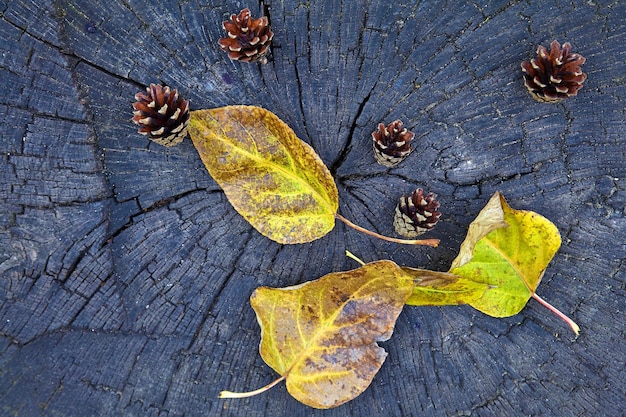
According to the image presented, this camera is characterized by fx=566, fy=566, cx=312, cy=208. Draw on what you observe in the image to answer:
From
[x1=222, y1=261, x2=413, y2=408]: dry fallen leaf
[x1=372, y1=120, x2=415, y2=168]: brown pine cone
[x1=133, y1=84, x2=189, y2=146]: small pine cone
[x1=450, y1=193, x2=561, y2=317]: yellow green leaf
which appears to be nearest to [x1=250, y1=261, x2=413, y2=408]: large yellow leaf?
[x1=222, y1=261, x2=413, y2=408]: dry fallen leaf

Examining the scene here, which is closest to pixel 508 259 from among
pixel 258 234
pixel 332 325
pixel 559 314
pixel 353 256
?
pixel 559 314

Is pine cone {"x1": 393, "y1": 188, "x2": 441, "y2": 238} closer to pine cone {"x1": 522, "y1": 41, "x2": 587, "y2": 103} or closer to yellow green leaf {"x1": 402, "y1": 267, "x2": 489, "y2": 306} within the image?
yellow green leaf {"x1": 402, "y1": 267, "x2": 489, "y2": 306}

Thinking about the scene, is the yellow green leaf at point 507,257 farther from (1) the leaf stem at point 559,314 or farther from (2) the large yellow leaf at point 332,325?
(2) the large yellow leaf at point 332,325

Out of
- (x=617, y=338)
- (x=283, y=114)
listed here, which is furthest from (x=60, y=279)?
(x=617, y=338)

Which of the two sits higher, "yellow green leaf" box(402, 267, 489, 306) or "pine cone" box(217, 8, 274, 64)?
"pine cone" box(217, 8, 274, 64)

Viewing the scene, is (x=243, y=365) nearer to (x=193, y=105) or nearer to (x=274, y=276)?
(x=274, y=276)

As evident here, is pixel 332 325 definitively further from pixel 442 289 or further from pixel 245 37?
pixel 245 37
